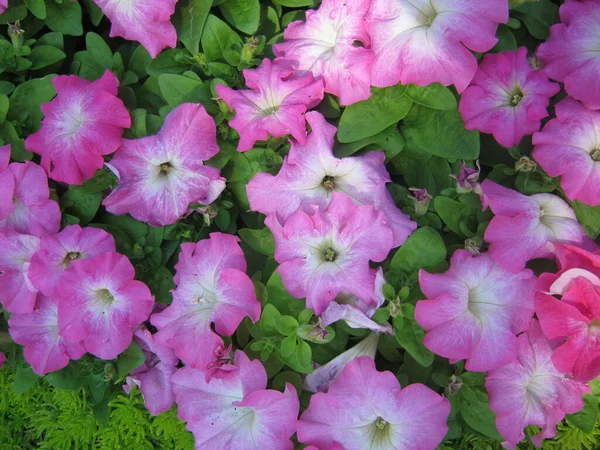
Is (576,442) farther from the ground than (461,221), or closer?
closer

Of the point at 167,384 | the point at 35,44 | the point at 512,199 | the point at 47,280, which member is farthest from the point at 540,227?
the point at 35,44

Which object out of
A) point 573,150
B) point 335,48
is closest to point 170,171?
point 335,48

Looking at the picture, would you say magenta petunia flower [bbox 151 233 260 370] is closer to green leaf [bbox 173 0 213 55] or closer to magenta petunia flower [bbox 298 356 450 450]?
magenta petunia flower [bbox 298 356 450 450]

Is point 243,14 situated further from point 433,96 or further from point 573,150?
point 573,150

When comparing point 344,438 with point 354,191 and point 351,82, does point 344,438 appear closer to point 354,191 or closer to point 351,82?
point 354,191

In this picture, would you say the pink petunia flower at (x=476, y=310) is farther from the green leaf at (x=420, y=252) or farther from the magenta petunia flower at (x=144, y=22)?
the magenta petunia flower at (x=144, y=22)

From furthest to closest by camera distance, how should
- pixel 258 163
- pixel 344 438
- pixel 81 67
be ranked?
pixel 81 67, pixel 258 163, pixel 344 438

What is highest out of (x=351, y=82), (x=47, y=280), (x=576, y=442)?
(x=351, y=82)
